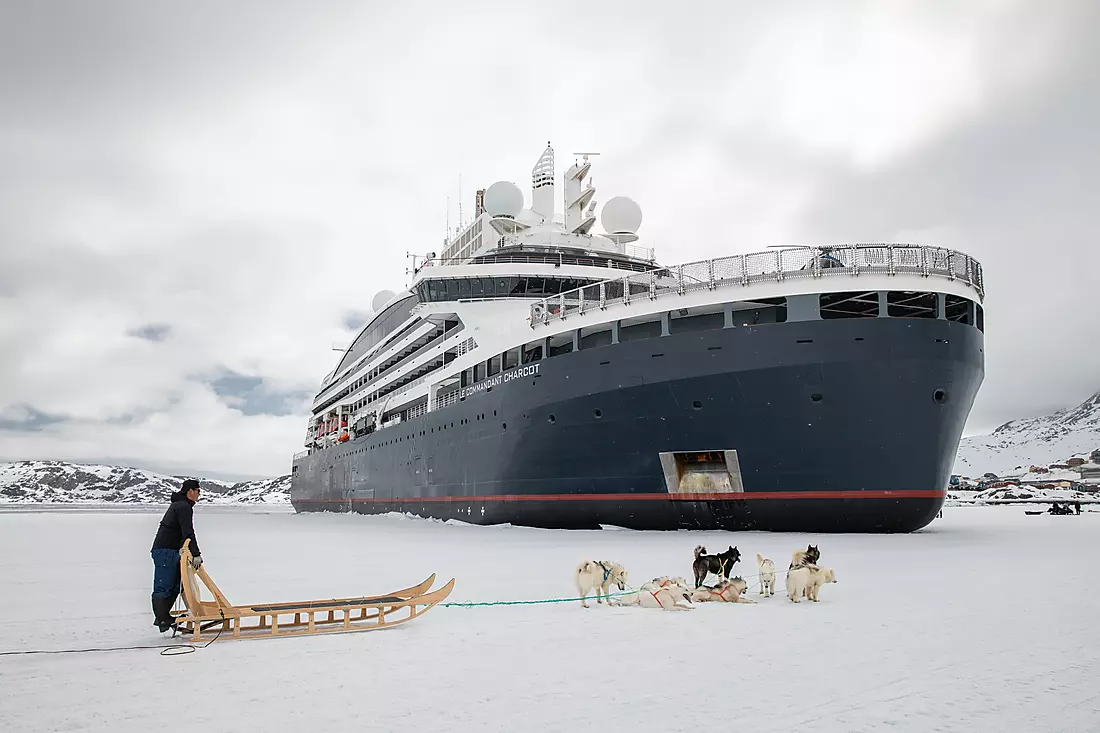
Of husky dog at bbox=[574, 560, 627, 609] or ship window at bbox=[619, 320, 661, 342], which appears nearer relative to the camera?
husky dog at bbox=[574, 560, 627, 609]

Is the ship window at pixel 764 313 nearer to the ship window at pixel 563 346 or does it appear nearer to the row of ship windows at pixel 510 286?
the ship window at pixel 563 346

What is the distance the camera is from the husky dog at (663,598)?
329 inches

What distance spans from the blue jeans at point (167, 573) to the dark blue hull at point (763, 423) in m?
15.3

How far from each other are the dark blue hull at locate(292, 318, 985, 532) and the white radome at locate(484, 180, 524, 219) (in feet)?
51.4

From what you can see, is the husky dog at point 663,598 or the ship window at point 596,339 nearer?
the husky dog at point 663,598

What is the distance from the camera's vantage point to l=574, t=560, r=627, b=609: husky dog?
28.6 feet

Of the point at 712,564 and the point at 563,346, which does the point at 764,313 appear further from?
Answer: the point at 712,564

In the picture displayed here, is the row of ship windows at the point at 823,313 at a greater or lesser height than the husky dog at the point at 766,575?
greater

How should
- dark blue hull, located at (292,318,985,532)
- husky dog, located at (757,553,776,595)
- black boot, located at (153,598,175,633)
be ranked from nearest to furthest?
black boot, located at (153,598,175,633) < husky dog, located at (757,553,776,595) < dark blue hull, located at (292,318,985,532)

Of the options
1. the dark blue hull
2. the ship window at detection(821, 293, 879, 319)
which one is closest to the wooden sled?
the dark blue hull

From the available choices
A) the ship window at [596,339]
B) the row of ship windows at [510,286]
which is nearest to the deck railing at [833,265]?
the ship window at [596,339]

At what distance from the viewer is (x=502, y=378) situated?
26766 millimetres

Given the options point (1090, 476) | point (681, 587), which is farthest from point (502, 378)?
point (1090, 476)

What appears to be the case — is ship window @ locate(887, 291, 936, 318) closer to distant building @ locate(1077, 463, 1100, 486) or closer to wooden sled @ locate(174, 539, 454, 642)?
wooden sled @ locate(174, 539, 454, 642)
